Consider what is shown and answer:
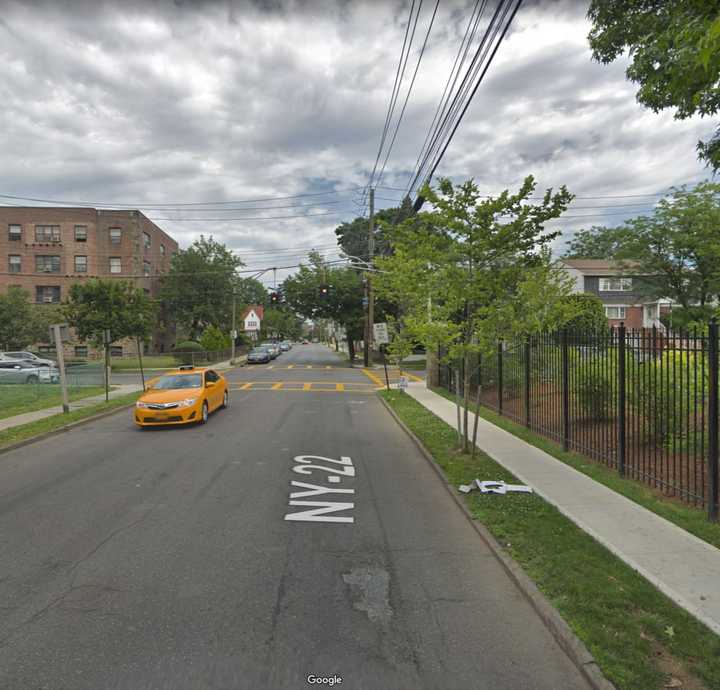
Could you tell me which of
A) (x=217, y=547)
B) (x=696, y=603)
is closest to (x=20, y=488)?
(x=217, y=547)

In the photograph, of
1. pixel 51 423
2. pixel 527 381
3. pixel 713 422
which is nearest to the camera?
pixel 713 422

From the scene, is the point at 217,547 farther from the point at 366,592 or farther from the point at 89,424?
the point at 89,424

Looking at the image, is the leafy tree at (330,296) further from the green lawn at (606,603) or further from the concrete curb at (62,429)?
the green lawn at (606,603)

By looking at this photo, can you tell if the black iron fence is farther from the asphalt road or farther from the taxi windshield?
the taxi windshield

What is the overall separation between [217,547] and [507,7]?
793 centimetres

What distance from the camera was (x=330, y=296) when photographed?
43344 mm

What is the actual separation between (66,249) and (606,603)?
170 feet

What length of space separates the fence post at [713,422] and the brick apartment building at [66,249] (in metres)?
45.5

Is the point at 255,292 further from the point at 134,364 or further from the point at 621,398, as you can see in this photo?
the point at 621,398

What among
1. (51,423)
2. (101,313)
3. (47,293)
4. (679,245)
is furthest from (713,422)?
(47,293)

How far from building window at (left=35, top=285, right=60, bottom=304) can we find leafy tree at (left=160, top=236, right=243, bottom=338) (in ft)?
28.6

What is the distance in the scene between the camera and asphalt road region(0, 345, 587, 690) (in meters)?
3.25

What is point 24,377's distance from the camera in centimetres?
2392

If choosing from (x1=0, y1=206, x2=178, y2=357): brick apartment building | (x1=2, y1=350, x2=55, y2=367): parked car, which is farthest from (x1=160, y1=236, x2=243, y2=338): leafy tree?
(x1=2, y1=350, x2=55, y2=367): parked car
